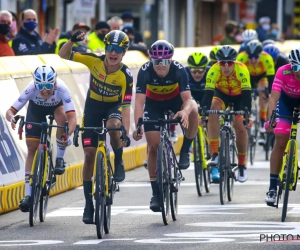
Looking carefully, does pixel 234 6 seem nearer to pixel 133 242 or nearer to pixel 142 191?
pixel 142 191

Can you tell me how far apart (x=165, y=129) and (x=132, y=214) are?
1191 mm

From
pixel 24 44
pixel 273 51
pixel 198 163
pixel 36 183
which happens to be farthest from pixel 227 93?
pixel 273 51

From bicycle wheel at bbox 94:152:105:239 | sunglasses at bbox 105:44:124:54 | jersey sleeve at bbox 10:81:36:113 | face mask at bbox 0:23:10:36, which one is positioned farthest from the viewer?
face mask at bbox 0:23:10:36

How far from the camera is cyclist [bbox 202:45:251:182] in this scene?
14.6m

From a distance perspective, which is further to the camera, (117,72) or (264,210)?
(264,210)

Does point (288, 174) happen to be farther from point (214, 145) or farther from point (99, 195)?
point (214, 145)

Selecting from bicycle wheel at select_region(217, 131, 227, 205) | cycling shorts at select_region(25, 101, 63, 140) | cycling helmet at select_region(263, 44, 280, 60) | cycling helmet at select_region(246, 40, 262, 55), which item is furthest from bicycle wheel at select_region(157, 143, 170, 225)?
cycling helmet at select_region(263, 44, 280, 60)

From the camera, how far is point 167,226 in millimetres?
11852

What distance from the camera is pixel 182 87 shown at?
12445mm

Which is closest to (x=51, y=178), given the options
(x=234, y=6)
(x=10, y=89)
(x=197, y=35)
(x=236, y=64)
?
(x=10, y=89)

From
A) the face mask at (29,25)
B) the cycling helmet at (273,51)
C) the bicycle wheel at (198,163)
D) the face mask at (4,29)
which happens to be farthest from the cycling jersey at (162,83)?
the cycling helmet at (273,51)

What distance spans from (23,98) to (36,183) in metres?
0.91

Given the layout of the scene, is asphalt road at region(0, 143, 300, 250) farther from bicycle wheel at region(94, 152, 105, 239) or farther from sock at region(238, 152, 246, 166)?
sock at region(238, 152, 246, 166)

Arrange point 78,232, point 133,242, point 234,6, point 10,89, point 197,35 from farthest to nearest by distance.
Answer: point 234,6
point 197,35
point 10,89
point 78,232
point 133,242
